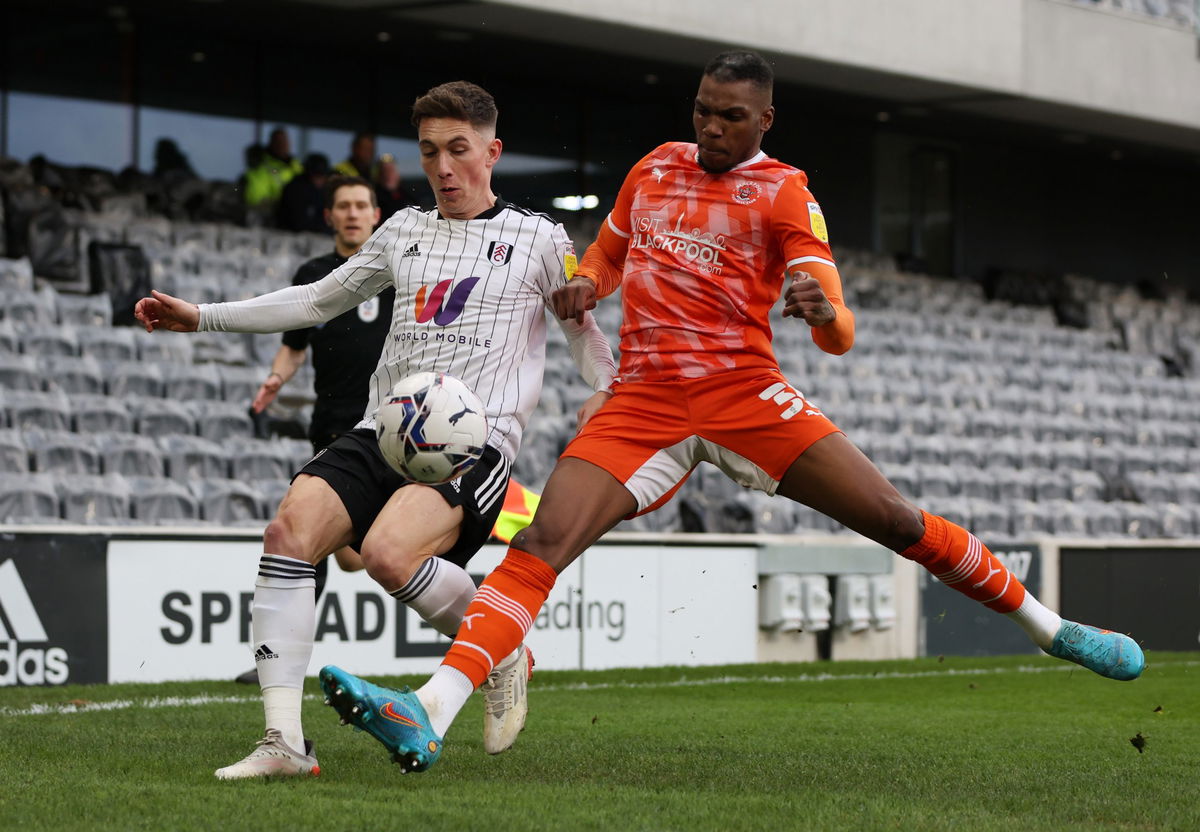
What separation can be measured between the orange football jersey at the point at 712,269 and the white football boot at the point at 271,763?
4.71 ft

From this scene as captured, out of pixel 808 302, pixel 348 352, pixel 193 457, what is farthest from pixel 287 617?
pixel 193 457

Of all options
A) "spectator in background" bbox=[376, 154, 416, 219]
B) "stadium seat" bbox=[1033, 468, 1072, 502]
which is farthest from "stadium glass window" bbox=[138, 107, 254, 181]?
"stadium seat" bbox=[1033, 468, 1072, 502]

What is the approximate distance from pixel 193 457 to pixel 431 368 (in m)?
6.37

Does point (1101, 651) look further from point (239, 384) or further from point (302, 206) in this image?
point (302, 206)

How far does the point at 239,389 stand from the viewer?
478 inches

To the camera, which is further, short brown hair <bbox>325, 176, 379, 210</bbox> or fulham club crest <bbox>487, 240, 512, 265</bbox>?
short brown hair <bbox>325, 176, 379, 210</bbox>

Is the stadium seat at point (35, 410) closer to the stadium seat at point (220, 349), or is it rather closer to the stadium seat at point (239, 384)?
the stadium seat at point (239, 384)

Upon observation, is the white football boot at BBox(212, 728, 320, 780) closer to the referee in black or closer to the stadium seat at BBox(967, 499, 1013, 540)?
the referee in black

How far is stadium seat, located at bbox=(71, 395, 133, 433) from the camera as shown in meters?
11.0

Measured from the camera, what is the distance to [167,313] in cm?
509

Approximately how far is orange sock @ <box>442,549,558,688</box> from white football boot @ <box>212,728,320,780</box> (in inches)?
24.1

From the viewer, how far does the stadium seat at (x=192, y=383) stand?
38.8ft

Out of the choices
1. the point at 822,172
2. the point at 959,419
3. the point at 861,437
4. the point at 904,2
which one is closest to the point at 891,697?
the point at 861,437

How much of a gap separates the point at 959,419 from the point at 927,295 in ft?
12.0
